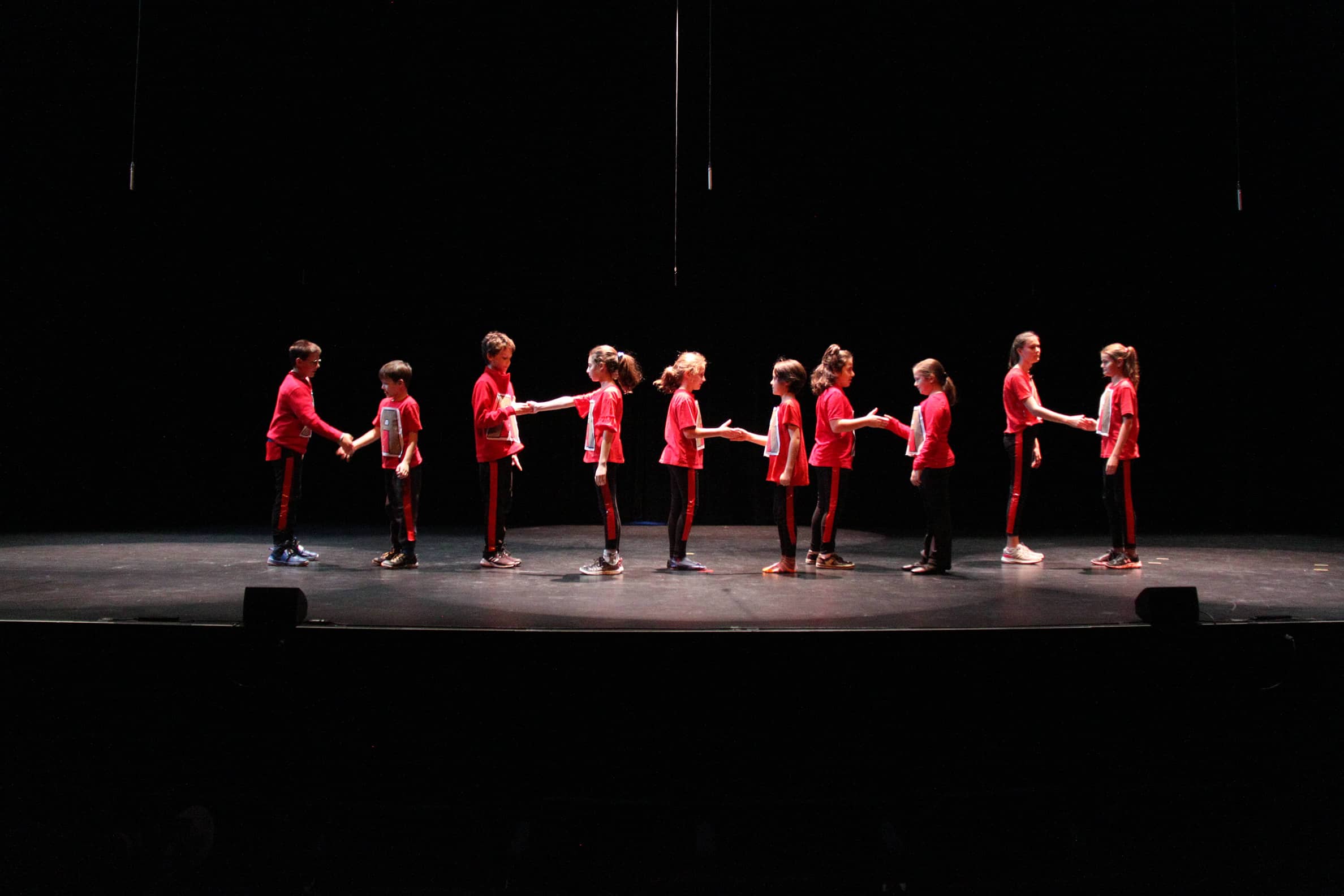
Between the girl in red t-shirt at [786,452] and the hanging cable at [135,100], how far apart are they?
450cm

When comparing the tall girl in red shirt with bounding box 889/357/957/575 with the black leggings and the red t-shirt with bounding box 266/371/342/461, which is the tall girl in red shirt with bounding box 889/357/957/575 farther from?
the red t-shirt with bounding box 266/371/342/461

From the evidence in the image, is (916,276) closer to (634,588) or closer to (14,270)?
(634,588)

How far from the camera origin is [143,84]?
5875mm

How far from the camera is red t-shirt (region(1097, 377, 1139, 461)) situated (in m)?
4.76

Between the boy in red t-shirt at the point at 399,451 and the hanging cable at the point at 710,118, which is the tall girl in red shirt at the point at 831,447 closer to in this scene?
the hanging cable at the point at 710,118

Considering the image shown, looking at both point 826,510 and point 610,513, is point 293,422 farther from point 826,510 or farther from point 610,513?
point 826,510

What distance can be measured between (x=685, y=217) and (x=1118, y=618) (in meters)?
4.70

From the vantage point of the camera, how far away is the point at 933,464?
459 centimetres

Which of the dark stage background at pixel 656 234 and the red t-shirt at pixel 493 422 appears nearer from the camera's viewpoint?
the red t-shirt at pixel 493 422

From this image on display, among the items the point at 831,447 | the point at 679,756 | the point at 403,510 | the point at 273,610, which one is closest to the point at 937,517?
the point at 831,447

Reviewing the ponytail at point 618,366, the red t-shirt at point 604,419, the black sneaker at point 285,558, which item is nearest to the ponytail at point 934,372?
the ponytail at point 618,366

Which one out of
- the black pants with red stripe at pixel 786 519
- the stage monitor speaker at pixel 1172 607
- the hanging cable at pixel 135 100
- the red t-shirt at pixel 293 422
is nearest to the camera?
the stage monitor speaker at pixel 1172 607

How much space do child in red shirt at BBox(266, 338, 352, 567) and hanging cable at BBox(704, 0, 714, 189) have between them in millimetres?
3143

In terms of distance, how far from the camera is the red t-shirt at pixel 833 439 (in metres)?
4.91
